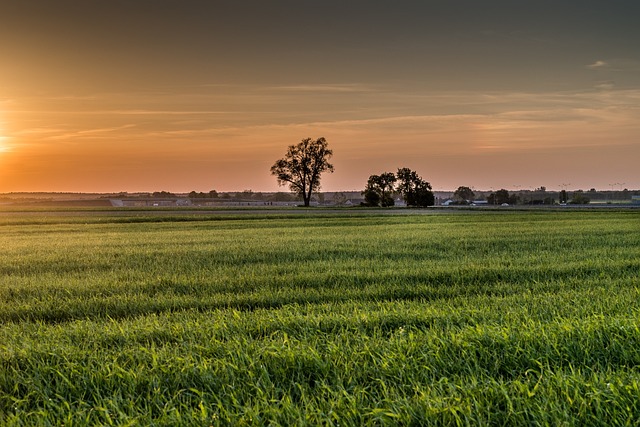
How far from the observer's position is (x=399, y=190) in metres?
137

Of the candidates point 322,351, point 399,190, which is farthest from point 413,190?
point 322,351

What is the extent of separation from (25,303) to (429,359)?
7.63 meters

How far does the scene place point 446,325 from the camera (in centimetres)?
638

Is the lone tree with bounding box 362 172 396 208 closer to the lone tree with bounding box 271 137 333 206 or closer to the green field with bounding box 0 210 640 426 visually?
the lone tree with bounding box 271 137 333 206

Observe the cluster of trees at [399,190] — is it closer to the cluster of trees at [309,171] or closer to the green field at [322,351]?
the cluster of trees at [309,171]

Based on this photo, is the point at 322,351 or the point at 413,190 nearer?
the point at 322,351

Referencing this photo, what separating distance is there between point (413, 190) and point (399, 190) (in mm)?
3780

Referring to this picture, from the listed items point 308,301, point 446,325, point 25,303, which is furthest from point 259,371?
point 25,303

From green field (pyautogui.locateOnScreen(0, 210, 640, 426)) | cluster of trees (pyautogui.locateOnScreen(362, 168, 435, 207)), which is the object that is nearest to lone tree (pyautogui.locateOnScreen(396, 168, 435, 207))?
cluster of trees (pyautogui.locateOnScreen(362, 168, 435, 207))

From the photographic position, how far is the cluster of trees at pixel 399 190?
427ft

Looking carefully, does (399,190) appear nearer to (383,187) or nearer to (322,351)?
(383,187)

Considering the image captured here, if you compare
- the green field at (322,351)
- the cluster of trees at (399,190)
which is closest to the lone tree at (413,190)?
the cluster of trees at (399,190)

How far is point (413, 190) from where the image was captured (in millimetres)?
135250

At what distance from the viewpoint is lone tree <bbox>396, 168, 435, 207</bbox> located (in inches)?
5172
